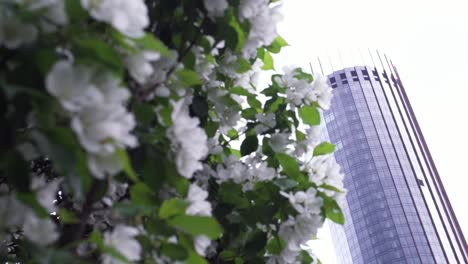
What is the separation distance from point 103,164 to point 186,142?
28 centimetres

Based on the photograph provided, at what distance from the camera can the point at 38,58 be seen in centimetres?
88

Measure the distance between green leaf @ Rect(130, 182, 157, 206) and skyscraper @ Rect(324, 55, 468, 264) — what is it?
57.1 meters

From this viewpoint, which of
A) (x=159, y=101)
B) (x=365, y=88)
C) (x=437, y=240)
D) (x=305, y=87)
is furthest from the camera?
(x=365, y=88)

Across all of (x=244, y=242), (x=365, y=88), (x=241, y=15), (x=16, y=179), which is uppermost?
(x=365, y=88)

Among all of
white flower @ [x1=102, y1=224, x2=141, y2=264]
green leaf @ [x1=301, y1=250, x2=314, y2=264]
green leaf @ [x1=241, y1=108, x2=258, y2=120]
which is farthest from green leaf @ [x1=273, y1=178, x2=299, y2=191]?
white flower @ [x1=102, y1=224, x2=141, y2=264]

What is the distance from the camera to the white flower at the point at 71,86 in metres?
0.82

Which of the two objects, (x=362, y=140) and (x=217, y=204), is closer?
(x=217, y=204)

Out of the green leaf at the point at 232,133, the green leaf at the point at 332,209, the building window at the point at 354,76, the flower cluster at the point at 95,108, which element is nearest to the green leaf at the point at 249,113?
the green leaf at the point at 232,133

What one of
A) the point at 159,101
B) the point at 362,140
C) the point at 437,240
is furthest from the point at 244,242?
the point at 362,140

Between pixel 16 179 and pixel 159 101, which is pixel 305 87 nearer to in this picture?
pixel 159 101

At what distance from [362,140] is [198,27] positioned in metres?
61.9

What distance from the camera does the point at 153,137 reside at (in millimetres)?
1160

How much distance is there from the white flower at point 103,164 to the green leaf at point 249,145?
3.63 feet

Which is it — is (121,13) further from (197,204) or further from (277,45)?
(277,45)
